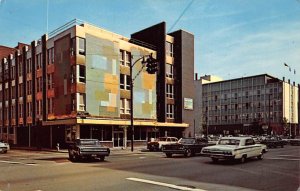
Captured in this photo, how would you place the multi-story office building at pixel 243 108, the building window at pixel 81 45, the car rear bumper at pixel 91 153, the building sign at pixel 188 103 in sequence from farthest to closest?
the multi-story office building at pixel 243 108 → the building sign at pixel 188 103 → the building window at pixel 81 45 → the car rear bumper at pixel 91 153

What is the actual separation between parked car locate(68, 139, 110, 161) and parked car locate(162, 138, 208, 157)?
560 cm

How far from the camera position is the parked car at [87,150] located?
2208 cm

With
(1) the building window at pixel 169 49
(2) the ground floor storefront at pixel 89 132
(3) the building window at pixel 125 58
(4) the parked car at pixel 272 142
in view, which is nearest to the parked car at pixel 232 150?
(2) the ground floor storefront at pixel 89 132

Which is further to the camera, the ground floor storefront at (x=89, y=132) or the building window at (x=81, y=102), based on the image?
the building window at (x=81, y=102)

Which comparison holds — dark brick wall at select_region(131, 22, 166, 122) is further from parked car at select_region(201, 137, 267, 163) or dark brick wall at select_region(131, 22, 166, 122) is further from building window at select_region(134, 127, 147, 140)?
parked car at select_region(201, 137, 267, 163)

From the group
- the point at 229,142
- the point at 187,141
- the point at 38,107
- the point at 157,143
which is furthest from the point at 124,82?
the point at 229,142

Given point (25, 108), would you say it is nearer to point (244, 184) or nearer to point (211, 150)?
point (211, 150)

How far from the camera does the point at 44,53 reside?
4244 cm

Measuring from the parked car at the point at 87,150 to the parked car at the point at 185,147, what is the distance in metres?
5.60

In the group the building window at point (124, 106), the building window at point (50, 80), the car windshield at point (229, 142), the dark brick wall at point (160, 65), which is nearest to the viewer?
the car windshield at point (229, 142)

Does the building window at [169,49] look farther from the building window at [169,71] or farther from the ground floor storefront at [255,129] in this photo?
the ground floor storefront at [255,129]

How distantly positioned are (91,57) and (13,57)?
30395 mm

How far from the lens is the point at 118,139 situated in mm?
38188

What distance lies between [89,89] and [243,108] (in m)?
82.2
